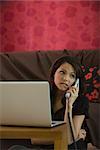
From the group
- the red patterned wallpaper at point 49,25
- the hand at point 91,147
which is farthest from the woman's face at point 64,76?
the red patterned wallpaper at point 49,25

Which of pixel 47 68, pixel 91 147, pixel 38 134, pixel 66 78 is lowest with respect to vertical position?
pixel 91 147

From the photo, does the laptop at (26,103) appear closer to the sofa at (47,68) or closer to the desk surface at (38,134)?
the desk surface at (38,134)

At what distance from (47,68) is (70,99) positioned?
0.68 metres

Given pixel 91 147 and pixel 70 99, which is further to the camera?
pixel 91 147

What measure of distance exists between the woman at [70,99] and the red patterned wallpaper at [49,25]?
123 cm

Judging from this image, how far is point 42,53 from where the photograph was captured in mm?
1944

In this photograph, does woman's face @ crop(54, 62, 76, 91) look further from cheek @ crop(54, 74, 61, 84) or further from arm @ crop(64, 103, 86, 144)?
arm @ crop(64, 103, 86, 144)

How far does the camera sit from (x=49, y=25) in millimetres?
2666

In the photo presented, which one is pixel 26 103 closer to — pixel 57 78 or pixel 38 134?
pixel 38 134

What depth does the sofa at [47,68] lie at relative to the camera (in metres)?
1.71

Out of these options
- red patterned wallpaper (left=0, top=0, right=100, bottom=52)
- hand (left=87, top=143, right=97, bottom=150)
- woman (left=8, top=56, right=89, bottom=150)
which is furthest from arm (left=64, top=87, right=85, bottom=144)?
red patterned wallpaper (left=0, top=0, right=100, bottom=52)

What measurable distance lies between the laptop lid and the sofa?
2.68 feet

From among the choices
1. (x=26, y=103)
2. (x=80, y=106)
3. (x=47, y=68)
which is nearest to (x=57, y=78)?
(x=80, y=106)

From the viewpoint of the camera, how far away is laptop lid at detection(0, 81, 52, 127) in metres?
0.85
